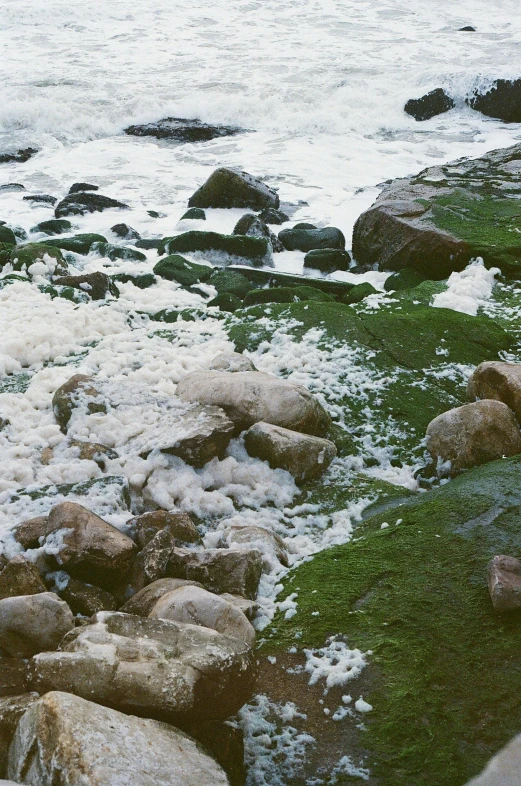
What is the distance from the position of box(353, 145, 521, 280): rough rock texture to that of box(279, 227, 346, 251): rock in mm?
533

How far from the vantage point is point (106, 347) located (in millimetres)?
6617

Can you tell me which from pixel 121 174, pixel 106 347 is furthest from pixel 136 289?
pixel 121 174

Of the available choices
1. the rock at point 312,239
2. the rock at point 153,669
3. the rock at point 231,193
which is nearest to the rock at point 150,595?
the rock at point 153,669

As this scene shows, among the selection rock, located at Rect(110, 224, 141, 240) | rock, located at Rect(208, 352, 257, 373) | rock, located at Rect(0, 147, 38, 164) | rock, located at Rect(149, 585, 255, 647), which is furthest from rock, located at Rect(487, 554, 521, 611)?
rock, located at Rect(0, 147, 38, 164)

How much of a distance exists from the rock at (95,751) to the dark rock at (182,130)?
16.5 meters

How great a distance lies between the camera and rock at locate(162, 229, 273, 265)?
965 centimetres

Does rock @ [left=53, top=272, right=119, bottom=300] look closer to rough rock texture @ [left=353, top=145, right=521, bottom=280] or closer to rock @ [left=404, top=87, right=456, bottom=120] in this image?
rough rock texture @ [left=353, top=145, right=521, bottom=280]

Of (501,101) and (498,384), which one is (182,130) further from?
(498,384)

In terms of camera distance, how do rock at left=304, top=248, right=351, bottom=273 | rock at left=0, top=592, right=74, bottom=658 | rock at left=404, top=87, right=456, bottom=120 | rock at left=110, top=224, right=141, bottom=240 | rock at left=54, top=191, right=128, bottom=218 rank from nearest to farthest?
rock at left=0, top=592, right=74, bottom=658, rock at left=304, top=248, right=351, bottom=273, rock at left=110, top=224, right=141, bottom=240, rock at left=54, top=191, right=128, bottom=218, rock at left=404, top=87, right=456, bottom=120

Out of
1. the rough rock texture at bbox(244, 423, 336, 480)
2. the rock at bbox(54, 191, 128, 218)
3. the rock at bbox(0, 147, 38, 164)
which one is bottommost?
the rock at bbox(0, 147, 38, 164)

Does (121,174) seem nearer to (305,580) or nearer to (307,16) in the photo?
(305,580)

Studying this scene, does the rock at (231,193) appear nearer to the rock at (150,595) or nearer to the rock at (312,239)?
the rock at (312,239)

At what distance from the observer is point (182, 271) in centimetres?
871

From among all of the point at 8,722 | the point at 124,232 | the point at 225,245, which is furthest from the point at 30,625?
the point at 124,232
